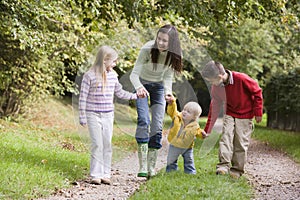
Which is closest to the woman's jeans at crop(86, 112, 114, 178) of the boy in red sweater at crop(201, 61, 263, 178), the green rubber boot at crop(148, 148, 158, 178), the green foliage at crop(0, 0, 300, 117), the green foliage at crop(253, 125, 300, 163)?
the green rubber boot at crop(148, 148, 158, 178)

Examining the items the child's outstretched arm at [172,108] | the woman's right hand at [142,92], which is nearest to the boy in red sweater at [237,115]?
the child's outstretched arm at [172,108]

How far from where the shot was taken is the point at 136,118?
6176 mm

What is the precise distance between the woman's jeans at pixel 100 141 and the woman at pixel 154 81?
354 mm

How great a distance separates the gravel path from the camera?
5926mm

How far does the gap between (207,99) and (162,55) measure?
31.7 inches

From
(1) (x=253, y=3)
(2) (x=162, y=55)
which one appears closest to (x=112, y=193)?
(2) (x=162, y=55)

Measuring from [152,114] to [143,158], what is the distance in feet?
2.03

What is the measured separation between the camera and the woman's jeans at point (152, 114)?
6109 mm

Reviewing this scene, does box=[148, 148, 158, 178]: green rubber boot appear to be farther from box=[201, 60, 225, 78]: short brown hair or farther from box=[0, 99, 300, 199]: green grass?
box=[201, 60, 225, 78]: short brown hair

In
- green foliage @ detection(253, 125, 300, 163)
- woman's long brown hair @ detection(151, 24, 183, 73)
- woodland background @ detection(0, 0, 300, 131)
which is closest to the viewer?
woman's long brown hair @ detection(151, 24, 183, 73)

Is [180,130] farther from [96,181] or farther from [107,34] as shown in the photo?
[107,34]

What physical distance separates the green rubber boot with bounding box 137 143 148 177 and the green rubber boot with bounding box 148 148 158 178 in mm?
85

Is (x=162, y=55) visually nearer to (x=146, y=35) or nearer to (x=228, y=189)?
(x=146, y=35)

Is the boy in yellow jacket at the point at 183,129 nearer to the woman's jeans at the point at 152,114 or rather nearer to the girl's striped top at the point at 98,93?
the woman's jeans at the point at 152,114
